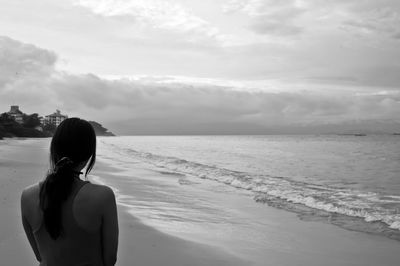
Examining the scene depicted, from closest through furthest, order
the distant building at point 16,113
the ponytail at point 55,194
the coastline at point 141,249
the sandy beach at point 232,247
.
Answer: the ponytail at point 55,194
the coastline at point 141,249
the sandy beach at point 232,247
the distant building at point 16,113

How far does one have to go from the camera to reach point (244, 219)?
9.21m

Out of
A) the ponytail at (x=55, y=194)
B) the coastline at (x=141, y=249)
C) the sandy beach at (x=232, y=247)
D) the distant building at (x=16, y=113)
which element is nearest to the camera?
the ponytail at (x=55, y=194)

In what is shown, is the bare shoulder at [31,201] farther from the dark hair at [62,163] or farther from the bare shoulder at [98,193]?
the bare shoulder at [98,193]

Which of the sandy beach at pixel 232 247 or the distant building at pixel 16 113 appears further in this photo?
the distant building at pixel 16 113

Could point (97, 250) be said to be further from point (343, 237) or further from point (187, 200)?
point (187, 200)

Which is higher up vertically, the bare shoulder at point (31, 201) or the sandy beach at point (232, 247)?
the bare shoulder at point (31, 201)

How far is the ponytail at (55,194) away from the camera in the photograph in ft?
6.07

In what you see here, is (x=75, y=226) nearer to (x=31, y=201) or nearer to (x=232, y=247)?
(x=31, y=201)

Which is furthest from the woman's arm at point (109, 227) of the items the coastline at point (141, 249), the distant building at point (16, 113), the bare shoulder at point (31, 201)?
the distant building at point (16, 113)

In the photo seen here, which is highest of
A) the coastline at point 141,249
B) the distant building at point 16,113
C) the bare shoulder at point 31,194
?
the distant building at point 16,113

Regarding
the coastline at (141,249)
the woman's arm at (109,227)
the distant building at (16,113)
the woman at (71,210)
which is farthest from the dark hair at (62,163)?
the distant building at (16,113)

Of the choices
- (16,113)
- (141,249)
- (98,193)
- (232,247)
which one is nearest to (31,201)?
(98,193)

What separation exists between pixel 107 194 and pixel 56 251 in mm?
391

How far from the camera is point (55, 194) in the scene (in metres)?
1.85
